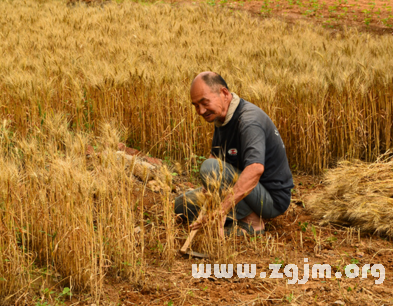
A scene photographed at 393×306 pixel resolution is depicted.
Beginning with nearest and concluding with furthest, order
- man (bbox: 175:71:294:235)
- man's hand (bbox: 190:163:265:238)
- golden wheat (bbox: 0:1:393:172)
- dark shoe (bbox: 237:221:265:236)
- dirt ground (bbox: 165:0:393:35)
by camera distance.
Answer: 1. man's hand (bbox: 190:163:265:238)
2. man (bbox: 175:71:294:235)
3. dark shoe (bbox: 237:221:265:236)
4. golden wheat (bbox: 0:1:393:172)
5. dirt ground (bbox: 165:0:393:35)

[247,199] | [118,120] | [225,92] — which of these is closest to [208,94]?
[225,92]

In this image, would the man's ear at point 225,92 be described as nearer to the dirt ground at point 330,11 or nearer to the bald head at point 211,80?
the bald head at point 211,80

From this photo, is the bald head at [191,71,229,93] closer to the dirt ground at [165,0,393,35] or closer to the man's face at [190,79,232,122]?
the man's face at [190,79,232,122]

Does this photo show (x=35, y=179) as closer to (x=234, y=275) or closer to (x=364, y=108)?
(x=234, y=275)

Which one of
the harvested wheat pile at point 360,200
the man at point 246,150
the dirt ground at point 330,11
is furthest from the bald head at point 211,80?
the dirt ground at point 330,11

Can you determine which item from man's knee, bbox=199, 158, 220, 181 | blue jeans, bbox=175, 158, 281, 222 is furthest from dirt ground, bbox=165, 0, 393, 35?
man's knee, bbox=199, 158, 220, 181

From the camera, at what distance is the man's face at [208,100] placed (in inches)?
123

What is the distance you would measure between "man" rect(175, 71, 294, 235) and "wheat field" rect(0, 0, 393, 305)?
53 centimetres

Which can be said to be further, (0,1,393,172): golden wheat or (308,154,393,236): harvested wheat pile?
(0,1,393,172): golden wheat

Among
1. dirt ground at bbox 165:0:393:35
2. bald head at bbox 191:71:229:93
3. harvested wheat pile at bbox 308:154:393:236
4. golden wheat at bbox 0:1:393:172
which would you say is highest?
dirt ground at bbox 165:0:393:35

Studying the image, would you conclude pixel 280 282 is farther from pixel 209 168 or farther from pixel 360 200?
pixel 360 200

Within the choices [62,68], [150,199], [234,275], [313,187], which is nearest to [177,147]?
[150,199]

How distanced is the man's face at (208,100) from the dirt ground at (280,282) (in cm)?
86

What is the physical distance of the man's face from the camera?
312 cm
